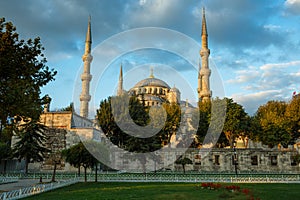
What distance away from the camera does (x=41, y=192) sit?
14.8 m

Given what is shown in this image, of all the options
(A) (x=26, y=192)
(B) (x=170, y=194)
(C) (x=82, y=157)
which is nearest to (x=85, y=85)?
(C) (x=82, y=157)

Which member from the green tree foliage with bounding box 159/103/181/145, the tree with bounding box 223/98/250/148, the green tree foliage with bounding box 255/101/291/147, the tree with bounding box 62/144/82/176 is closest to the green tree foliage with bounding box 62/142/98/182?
the tree with bounding box 62/144/82/176

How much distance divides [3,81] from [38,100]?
1.80 metres

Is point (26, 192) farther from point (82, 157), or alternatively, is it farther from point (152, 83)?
point (152, 83)

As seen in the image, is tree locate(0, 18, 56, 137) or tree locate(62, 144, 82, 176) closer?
tree locate(0, 18, 56, 137)

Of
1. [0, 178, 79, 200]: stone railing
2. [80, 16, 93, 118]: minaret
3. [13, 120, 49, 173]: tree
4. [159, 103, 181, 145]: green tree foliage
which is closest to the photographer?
[0, 178, 79, 200]: stone railing

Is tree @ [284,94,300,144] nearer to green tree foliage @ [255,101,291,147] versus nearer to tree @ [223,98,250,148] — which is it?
green tree foliage @ [255,101,291,147]

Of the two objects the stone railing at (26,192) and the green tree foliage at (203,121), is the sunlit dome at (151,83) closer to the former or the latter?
the green tree foliage at (203,121)

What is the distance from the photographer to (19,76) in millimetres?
12969

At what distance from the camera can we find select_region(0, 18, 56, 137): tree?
38.4 feet

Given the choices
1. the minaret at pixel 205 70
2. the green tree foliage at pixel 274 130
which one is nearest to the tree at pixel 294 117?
the green tree foliage at pixel 274 130

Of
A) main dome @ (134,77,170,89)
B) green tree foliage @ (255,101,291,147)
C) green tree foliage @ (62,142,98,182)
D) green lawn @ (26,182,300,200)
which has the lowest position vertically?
green lawn @ (26,182,300,200)

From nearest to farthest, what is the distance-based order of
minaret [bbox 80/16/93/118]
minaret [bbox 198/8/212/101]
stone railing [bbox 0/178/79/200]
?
stone railing [bbox 0/178/79/200], minaret [bbox 80/16/93/118], minaret [bbox 198/8/212/101]

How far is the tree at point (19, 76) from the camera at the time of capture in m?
11.7
